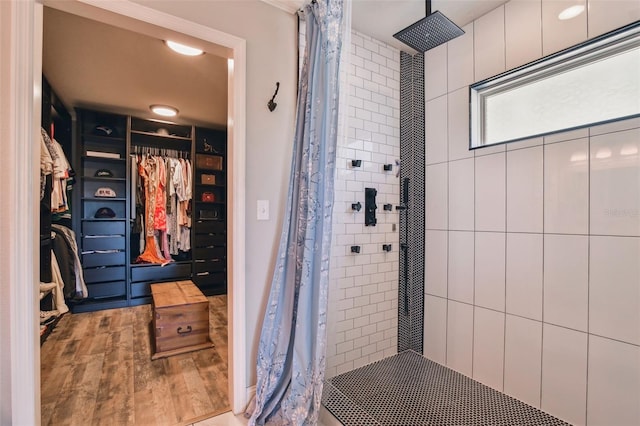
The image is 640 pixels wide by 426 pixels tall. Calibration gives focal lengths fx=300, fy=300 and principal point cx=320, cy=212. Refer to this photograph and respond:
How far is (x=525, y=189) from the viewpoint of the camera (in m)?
1.78

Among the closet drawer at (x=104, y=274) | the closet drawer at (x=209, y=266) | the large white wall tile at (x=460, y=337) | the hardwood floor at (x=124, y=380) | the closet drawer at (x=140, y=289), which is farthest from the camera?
the closet drawer at (x=209, y=266)

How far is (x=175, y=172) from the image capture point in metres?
3.95

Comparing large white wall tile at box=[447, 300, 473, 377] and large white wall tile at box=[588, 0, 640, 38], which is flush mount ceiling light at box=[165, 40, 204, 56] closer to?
large white wall tile at box=[588, 0, 640, 38]

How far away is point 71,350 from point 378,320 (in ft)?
8.10

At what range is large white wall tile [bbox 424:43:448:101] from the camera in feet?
7.32

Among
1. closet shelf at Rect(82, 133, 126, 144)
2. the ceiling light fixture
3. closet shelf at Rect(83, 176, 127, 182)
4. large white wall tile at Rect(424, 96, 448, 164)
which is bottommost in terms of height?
closet shelf at Rect(83, 176, 127, 182)

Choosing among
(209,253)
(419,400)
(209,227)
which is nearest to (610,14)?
(419,400)

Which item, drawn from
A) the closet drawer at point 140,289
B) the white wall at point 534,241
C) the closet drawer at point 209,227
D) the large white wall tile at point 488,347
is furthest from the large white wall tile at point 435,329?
the closet drawer at point 140,289

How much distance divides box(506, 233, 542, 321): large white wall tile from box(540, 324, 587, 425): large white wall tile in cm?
14

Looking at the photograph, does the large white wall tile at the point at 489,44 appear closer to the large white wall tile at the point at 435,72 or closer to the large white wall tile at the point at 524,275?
the large white wall tile at the point at 435,72

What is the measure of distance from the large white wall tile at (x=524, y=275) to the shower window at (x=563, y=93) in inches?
24.9

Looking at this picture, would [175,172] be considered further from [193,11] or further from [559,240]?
[559,240]

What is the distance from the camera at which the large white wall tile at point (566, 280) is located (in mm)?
1559

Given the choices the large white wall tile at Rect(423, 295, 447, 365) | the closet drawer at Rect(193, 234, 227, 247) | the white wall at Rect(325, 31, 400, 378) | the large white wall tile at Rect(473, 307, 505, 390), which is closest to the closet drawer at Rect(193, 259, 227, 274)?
the closet drawer at Rect(193, 234, 227, 247)
